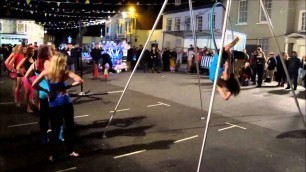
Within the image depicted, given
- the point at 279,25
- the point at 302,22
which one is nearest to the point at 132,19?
the point at 279,25

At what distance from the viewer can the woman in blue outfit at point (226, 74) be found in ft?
13.8

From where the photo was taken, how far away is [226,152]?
248 inches

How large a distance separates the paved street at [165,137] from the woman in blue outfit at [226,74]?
1476 mm

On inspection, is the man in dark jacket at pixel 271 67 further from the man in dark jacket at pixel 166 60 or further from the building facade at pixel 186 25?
the man in dark jacket at pixel 166 60

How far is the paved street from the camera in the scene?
18.3 feet

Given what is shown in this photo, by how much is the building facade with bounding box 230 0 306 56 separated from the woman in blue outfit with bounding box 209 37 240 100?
1818 cm

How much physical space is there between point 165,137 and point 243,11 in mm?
20200

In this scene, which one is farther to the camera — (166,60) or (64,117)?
(166,60)

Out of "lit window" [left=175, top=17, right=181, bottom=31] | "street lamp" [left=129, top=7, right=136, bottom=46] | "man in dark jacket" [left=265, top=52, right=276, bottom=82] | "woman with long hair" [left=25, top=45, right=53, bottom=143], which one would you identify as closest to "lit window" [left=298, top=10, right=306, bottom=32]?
"man in dark jacket" [left=265, top=52, right=276, bottom=82]

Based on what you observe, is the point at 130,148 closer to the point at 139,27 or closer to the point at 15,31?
the point at 139,27

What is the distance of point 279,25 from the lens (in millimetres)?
22219

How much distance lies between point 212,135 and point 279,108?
4456mm

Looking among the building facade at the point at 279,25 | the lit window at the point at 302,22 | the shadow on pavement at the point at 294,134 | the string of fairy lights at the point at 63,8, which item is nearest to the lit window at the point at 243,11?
the building facade at the point at 279,25

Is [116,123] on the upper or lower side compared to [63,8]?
lower
